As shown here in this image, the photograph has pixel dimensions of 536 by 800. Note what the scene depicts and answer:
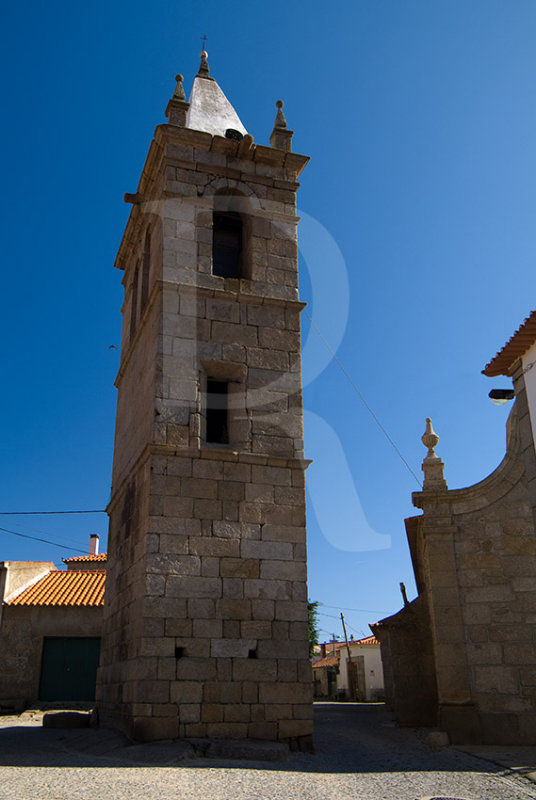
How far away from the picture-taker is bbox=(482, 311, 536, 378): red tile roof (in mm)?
8758

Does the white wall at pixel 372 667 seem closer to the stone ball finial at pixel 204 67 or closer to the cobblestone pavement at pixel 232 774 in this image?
the cobblestone pavement at pixel 232 774

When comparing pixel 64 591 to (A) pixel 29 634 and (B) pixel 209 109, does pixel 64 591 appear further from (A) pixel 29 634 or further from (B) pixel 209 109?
(B) pixel 209 109

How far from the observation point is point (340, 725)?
12141 millimetres

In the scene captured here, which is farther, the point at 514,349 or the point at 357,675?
the point at 357,675

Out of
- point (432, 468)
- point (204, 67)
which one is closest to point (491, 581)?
point (432, 468)

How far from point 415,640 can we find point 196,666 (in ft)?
16.9

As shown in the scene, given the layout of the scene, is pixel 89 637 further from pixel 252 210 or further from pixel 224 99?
pixel 224 99

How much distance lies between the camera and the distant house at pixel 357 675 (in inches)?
1228

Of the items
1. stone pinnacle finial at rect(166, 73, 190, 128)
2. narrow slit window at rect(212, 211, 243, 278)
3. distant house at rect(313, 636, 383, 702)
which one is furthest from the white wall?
stone pinnacle finial at rect(166, 73, 190, 128)

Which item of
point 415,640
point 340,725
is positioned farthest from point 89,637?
point 415,640

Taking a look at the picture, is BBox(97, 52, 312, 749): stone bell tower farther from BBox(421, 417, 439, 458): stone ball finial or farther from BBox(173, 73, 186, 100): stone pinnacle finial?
BBox(421, 417, 439, 458): stone ball finial

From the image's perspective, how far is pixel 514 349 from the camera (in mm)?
9266

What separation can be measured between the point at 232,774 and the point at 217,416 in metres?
4.58

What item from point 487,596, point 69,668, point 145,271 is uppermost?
point 145,271
